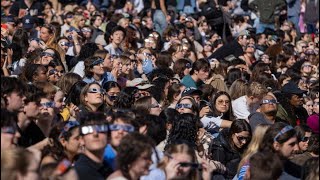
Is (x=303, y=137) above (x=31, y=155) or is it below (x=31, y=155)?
below

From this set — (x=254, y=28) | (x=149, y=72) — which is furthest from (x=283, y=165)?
(x=254, y=28)

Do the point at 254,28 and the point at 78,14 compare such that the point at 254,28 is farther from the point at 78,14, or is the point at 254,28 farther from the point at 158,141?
the point at 158,141

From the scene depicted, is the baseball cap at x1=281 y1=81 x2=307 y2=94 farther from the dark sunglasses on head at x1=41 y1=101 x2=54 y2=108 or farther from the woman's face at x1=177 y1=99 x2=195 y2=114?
the dark sunglasses on head at x1=41 y1=101 x2=54 y2=108

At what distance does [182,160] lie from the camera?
23.2ft

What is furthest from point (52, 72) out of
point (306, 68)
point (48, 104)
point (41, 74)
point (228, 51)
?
point (306, 68)

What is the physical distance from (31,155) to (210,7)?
17.6 meters

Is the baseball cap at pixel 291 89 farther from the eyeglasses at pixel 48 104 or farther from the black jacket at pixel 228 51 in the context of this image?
the eyeglasses at pixel 48 104

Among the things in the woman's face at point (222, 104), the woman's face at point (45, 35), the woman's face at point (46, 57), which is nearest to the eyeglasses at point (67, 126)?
the woman's face at point (222, 104)

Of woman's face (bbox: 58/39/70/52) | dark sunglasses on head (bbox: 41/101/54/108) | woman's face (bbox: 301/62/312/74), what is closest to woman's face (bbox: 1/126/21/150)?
dark sunglasses on head (bbox: 41/101/54/108)

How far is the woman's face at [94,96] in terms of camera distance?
9734 millimetres

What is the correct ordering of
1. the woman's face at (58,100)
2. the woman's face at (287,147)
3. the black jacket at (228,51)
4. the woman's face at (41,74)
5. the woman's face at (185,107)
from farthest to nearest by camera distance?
the black jacket at (228,51), the woman's face at (41,74), the woman's face at (185,107), the woman's face at (58,100), the woman's face at (287,147)

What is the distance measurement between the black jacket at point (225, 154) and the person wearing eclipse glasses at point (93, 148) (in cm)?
260

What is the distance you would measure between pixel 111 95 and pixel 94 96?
3.89 ft

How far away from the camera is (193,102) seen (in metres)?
10.4
